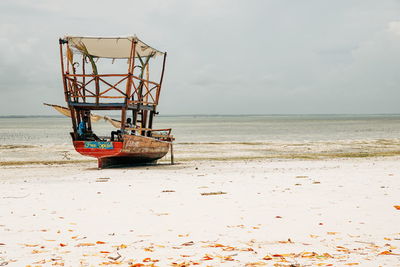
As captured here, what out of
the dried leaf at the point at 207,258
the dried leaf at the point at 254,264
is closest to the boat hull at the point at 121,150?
the dried leaf at the point at 207,258

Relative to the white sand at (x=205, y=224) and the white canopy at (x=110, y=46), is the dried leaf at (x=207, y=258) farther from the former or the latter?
the white canopy at (x=110, y=46)

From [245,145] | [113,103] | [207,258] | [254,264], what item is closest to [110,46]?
[113,103]

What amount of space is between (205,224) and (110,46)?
12.5 m

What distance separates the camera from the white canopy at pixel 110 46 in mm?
17094

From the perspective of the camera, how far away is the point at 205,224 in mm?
6828

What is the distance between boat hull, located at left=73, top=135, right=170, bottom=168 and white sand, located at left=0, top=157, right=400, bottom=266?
235 inches

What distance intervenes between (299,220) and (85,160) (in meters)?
17.8

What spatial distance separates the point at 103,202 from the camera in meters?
8.89

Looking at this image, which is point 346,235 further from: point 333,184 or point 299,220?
point 333,184

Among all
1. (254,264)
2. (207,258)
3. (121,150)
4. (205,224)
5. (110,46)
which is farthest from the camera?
(110,46)

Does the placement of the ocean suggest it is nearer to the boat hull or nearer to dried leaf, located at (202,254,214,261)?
the boat hull

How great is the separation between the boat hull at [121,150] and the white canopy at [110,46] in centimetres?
355

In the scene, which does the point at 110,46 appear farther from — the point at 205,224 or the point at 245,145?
the point at 245,145

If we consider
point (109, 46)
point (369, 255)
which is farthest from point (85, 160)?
point (369, 255)
